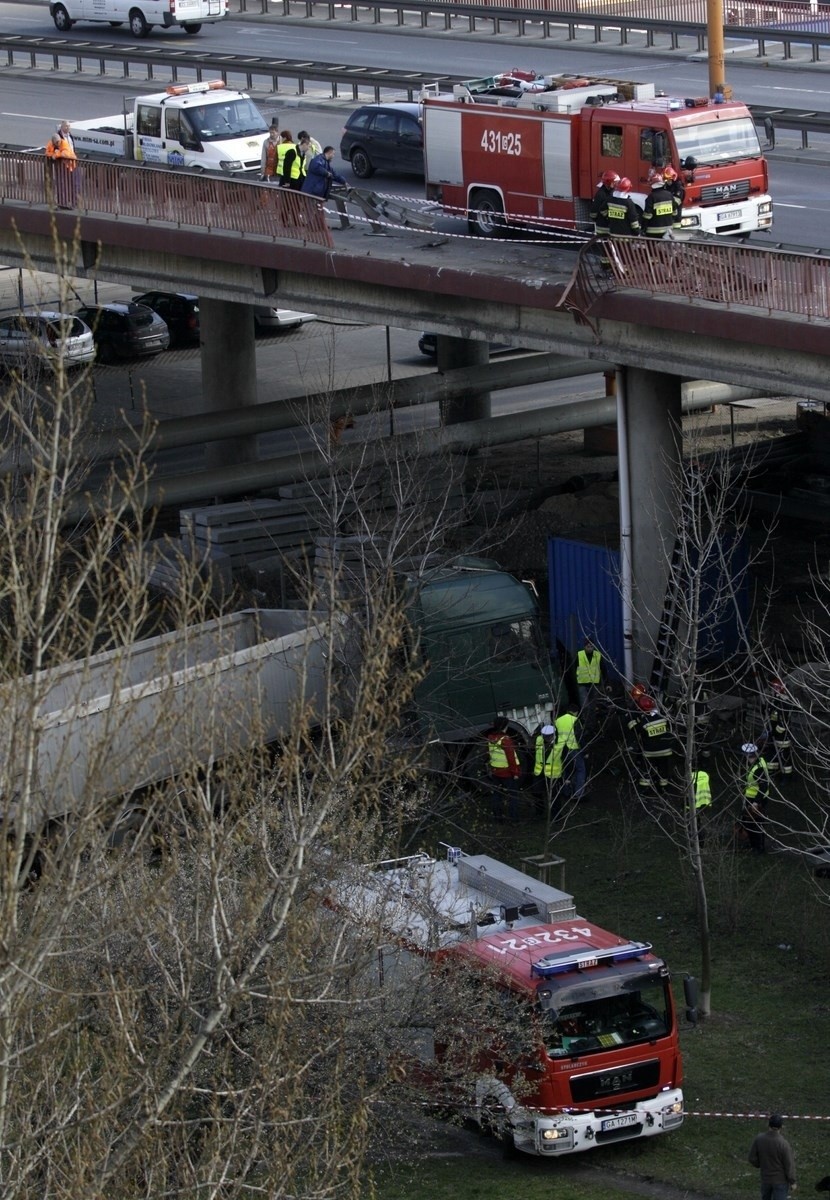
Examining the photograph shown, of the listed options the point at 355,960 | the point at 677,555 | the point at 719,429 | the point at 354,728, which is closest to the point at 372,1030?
the point at 355,960

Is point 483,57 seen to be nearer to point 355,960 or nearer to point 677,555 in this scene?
point 677,555

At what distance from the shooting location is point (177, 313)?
50.3 m

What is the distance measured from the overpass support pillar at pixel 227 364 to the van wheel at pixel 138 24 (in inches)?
870

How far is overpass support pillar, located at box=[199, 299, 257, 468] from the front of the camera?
3878cm

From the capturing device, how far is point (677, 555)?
2677cm

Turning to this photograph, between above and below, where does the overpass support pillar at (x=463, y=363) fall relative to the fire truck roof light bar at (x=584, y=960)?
below

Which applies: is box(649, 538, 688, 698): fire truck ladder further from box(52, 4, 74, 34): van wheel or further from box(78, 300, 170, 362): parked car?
box(52, 4, 74, 34): van wheel

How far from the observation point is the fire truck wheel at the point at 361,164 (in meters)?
41.4

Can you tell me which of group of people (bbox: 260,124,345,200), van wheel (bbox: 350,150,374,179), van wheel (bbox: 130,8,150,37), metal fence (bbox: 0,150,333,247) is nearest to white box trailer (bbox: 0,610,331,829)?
metal fence (bbox: 0,150,333,247)

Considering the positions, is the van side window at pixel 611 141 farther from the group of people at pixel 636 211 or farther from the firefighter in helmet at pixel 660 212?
the firefighter in helmet at pixel 660 212

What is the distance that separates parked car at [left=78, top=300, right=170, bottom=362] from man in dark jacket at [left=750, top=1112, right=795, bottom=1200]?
116 ft

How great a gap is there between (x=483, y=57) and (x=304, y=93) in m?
4.70

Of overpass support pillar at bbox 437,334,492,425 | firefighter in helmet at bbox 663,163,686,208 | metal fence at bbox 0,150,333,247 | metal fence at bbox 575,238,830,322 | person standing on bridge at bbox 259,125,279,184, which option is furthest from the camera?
overpass support pillar at bbox 437,334,492,425

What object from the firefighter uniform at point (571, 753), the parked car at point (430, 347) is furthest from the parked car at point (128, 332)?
the firefighter uniform at point (571, 753)
